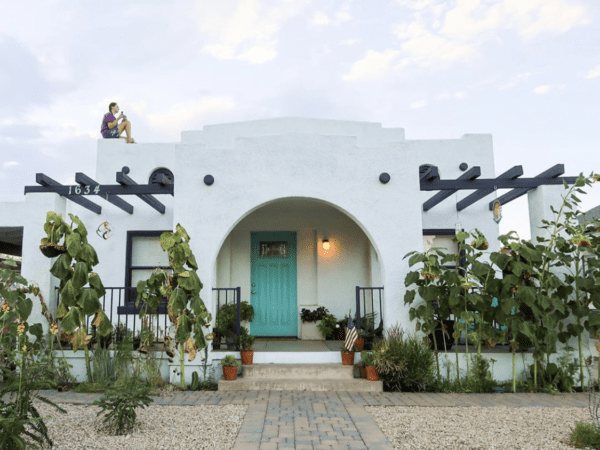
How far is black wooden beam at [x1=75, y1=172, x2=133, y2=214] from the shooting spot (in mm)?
6699

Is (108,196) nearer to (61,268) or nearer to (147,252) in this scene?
(147,252)

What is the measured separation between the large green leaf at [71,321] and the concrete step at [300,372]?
2.46 meters

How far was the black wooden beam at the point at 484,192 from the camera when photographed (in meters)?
6.71

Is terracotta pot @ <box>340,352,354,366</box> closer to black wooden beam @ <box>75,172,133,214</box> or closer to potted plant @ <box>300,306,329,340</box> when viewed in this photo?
potted plant @ <box>300,306,329,340</box>

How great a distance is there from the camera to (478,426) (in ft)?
14.6

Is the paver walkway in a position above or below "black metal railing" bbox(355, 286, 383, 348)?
below

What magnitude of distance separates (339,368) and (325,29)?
6.45 m

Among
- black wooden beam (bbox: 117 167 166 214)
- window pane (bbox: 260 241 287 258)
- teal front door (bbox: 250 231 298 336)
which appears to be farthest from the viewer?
window pane (bbox: 260 241 287 258)

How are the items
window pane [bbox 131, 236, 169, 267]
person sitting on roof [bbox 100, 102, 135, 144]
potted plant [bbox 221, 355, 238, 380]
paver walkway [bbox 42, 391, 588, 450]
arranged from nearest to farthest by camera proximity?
paver walkway [bbox 42, 391, 588, 450] → potted plant [bbox 221, 355, 238, 380] → window pane [bbox 131, 236, 169, 267] → person sitting on roof [bbox 100, 102, 135, 144]

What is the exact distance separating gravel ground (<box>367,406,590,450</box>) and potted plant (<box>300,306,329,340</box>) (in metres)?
3.52

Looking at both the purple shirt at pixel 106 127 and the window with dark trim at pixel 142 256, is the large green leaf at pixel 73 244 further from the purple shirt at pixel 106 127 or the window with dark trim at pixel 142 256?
the purple shirt at pixel 106 127

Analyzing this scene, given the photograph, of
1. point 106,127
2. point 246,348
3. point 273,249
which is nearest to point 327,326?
point 273,249

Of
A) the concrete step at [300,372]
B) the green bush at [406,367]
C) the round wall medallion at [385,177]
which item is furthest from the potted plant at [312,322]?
the round wall medallion at [385,177]

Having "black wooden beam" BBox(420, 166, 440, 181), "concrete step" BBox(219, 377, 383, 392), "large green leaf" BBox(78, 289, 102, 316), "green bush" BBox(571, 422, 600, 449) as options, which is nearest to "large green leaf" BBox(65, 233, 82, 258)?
"large green leaf" BBox(78, 289, 102, 316)
